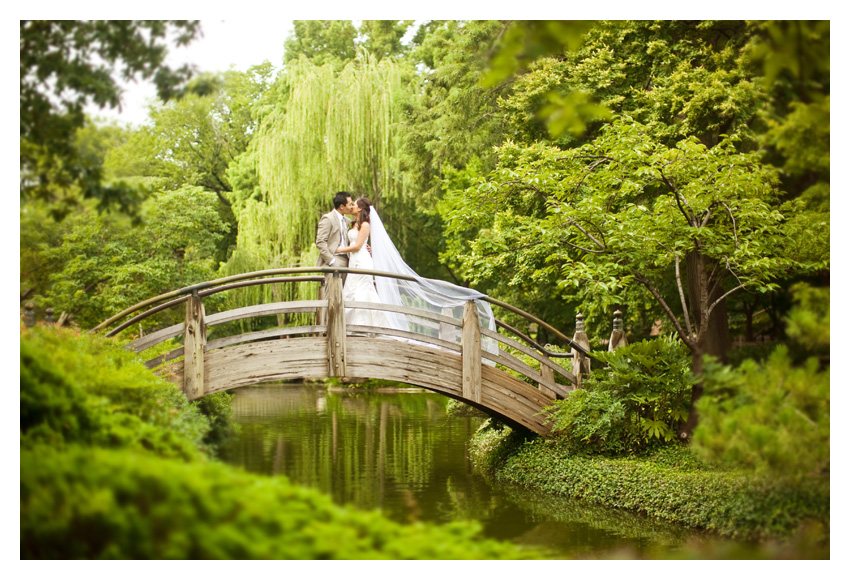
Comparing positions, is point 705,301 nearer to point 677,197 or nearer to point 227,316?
point 677,197

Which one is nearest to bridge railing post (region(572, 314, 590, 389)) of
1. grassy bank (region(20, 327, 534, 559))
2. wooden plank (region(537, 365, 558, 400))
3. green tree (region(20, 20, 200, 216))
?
wooden plank (region(537, 365, 558, 400))

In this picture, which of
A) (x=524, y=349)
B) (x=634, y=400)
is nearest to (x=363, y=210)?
(x=524, y=349)

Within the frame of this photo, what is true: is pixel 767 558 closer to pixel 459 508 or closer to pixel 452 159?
pixel 459 508

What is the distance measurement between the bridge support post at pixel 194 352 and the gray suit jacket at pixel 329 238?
1472mm

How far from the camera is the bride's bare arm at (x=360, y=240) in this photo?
23.9 feet

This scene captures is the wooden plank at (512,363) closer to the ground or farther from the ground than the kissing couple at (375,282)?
closer to the ground

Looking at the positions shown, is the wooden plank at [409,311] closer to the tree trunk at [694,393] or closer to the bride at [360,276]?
the bride at [360,276]

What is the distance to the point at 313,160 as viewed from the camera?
1081 centimetres

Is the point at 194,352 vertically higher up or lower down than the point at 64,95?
lower down

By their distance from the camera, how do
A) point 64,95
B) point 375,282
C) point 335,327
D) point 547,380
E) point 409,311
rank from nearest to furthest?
point 64,95, point 335,327, point 409,311, point 375,282, point 547,380

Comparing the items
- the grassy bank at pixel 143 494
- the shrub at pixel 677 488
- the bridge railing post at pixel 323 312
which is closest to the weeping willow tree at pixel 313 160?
the bridge railing post at pixel 323 312

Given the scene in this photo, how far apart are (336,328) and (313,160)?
4.85 meters

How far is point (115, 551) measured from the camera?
354 cm
